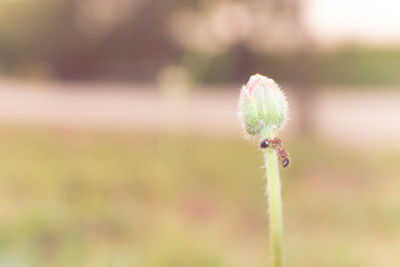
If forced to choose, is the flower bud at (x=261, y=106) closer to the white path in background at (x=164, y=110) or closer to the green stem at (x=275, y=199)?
the green stem at (x=275, y=199)

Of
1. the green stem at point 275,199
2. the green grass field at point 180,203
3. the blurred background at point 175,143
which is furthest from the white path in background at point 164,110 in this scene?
the green stem at point 275,199

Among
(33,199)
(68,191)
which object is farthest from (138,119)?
(33,199)

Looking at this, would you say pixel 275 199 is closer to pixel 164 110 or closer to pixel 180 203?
pixel 180 203

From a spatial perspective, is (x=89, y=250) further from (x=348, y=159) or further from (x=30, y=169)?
(x=348, y=159)

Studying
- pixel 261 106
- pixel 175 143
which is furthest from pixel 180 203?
pixel 261 106

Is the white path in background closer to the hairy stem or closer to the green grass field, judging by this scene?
the green grass field
